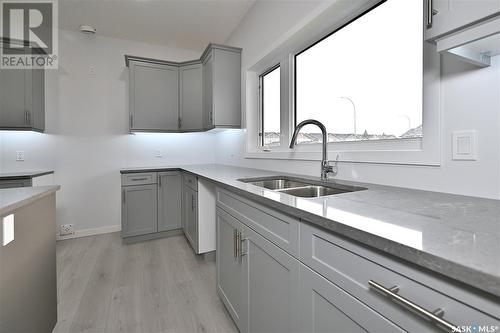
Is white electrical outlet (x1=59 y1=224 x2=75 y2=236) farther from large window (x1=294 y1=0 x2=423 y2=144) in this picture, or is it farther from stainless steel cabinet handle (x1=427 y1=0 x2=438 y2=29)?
stainless steel cabinet handle (x1=427 y1=0 x2=438 y2=29)

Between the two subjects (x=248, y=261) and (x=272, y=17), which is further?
(x=272, y=17)

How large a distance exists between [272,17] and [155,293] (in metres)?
2.63

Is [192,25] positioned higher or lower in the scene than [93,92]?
higher

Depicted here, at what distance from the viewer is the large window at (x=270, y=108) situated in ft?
8.45

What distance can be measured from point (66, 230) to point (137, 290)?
6.41ft

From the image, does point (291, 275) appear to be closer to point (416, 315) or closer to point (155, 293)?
point (416, 315)

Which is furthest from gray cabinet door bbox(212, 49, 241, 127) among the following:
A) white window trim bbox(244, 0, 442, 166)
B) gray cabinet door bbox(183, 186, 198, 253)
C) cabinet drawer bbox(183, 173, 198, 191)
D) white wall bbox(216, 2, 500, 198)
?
white wall bbox(216, 2, 500, 198)

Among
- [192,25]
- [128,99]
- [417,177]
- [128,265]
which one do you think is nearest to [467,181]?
[417,177]

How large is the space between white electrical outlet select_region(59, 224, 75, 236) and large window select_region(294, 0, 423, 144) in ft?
10.7

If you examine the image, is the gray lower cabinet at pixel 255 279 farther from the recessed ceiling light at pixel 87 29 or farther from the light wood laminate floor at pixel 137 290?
Answer: the recessed ceiling light at pixel 87 29

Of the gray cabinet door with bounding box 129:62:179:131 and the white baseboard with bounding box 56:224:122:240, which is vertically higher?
the gray cabinet door with bounding box 129:62:179:131

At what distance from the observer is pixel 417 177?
1104 mm

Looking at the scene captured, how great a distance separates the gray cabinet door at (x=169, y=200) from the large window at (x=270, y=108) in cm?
128

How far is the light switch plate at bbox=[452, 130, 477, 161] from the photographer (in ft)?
2.97
